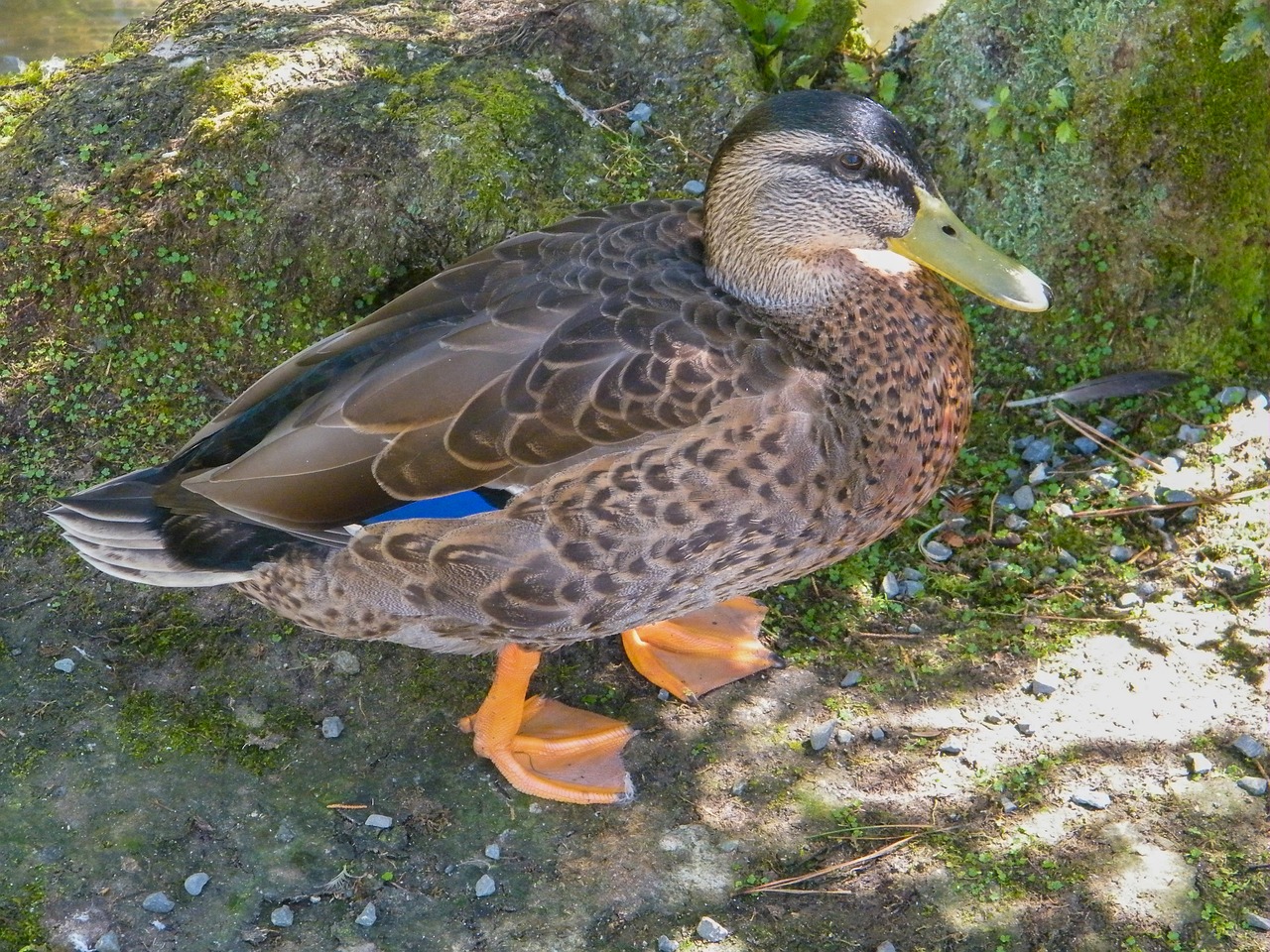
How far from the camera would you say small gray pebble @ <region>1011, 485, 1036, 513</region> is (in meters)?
3.94

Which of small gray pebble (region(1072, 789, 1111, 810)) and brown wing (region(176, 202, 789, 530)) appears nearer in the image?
brown wing (region(176, 202, 789, 530))

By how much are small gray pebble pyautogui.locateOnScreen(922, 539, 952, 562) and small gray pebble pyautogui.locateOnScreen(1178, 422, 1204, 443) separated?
89cm

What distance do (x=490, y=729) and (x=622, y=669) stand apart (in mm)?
497

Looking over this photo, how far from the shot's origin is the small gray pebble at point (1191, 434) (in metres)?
3.99

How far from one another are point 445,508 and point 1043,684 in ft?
5.80

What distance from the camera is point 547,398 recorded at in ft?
9.16

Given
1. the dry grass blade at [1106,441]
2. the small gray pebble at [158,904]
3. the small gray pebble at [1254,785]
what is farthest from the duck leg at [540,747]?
the dry grass blade at [1106,441]

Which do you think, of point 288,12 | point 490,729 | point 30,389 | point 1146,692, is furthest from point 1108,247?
point 30,389

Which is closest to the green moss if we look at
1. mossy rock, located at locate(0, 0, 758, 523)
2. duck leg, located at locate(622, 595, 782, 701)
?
mossy rock, located at locate(0, 0, 758, 523)

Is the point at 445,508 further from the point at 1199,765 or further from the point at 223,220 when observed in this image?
the point at 1199,765

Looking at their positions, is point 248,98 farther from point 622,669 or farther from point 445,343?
point 622,669

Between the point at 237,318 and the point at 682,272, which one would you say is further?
the point at 237,318

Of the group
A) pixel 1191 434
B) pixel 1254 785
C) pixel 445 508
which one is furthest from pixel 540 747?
pixel 1191 434

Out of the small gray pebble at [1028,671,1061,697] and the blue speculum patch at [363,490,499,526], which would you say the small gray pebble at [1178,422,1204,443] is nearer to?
the small gray pebble at [1028,671,1061,697]
